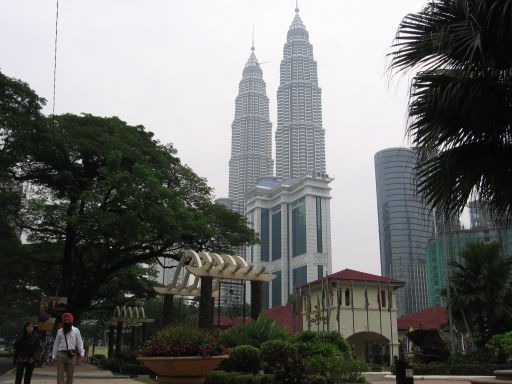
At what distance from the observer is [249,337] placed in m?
13.8

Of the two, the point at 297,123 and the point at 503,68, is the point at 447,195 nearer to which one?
the point at 503,68

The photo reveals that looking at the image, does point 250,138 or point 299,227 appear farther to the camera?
point 250,138

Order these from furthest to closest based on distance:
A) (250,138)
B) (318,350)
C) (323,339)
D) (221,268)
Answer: (250,138)
(221,268)
(323,339)
(318,350)

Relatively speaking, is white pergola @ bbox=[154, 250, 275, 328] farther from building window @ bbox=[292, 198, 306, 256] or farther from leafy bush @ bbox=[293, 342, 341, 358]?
building window @ bbox=[292, 198, 306, 256]

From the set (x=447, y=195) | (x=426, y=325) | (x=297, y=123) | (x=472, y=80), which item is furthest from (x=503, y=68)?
(x=297, y=123)

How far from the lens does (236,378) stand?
11.4 m

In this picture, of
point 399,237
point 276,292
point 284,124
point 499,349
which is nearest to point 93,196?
point 499,349

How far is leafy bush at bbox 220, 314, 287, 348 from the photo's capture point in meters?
13.7

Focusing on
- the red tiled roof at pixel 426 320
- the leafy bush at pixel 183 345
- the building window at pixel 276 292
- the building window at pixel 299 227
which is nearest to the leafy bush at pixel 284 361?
the leafy bush at pixel 183 345

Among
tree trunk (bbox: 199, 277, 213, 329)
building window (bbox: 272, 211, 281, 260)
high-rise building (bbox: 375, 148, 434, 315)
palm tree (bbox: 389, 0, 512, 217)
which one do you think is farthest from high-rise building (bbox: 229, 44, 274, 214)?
palm tree (bbox: 389, 0, 512, 217)

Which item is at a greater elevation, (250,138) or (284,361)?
(250,138)

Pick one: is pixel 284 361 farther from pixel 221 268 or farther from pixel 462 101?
pixel 221 268

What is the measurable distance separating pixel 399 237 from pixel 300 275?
3756 centimetres

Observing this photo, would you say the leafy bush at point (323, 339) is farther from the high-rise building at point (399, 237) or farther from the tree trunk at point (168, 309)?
the high-rise building at point (399, 237)
